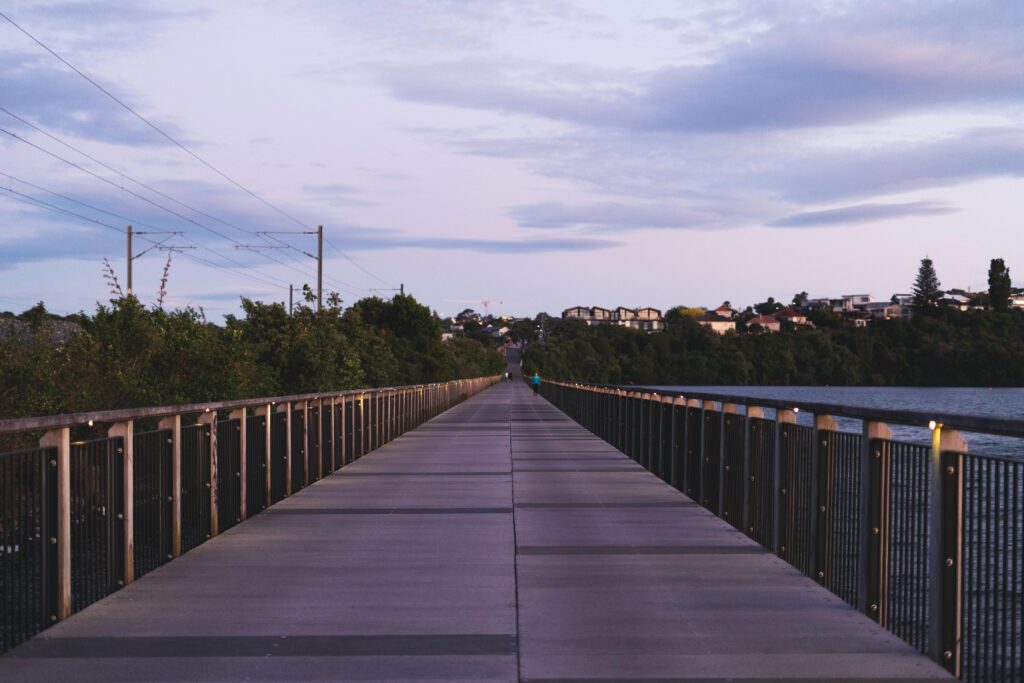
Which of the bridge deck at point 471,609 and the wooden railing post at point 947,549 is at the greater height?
the wooden railing post at point 947,549

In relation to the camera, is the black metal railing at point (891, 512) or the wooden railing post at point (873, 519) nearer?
the black metal railing at point (891, 512)

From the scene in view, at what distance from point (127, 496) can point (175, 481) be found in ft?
4.03

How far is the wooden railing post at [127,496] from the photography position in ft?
27.1

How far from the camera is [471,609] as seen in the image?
24.5ft

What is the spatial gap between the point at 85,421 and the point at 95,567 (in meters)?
1.05

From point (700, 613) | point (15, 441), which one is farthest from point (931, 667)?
point (15, 441)

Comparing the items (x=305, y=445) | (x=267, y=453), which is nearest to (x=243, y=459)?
(x=267, y=453)

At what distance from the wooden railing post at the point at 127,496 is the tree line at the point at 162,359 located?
26.2ft

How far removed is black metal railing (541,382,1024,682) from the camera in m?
5.82

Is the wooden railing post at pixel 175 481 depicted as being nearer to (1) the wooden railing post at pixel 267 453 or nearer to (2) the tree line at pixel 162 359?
(1) the wooden railing post at pixel 267 453

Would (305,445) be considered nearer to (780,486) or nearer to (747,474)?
(747,474)

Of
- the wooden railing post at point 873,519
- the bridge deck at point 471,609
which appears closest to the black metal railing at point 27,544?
the bridge deck at point 471,609

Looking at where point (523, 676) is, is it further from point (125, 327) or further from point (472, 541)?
point (125, 327)

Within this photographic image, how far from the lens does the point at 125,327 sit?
2147 centimetres
